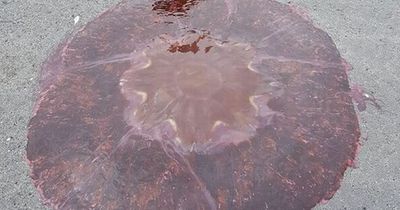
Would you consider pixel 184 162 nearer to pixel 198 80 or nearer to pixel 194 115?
pixel 194 115

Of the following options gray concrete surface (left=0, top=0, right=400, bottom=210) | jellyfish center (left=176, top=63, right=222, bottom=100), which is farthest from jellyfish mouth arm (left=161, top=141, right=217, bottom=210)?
gray concrete surface (left=0, top=0, right=400, bottom=210)

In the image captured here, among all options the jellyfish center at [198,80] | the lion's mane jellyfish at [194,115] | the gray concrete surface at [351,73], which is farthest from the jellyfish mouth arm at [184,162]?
the gray concrete surface at [351,73]

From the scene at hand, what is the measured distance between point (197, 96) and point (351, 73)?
3.73ft

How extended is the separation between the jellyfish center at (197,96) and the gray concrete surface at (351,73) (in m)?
0.68

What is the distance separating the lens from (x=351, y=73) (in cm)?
319

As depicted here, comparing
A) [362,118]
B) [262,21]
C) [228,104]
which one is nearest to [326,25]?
[262,21]

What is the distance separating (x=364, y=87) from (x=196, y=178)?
4.55ft

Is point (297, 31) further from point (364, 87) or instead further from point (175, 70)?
point (175, 70)

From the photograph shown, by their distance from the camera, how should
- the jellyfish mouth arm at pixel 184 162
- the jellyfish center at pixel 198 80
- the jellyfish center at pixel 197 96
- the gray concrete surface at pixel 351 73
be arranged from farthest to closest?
the jellyfish center at pixel 198 80
the jellyfish center at pixel 197 96
the gray concrete surface at pixel 351 73
the jellyfish mouth arm at pixel 184 162

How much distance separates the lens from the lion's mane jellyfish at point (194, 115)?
8.34ft

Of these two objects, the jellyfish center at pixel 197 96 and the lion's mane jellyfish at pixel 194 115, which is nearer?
the lion's mane jellyfish at pixel 194 115

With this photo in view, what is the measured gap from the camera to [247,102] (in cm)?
288

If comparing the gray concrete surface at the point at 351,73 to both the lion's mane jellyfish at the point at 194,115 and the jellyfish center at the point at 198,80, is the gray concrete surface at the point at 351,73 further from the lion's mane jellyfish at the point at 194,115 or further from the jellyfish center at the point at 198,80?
the jellyfish center at the point at 198,80

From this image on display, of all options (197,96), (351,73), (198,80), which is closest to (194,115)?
(197,96)
